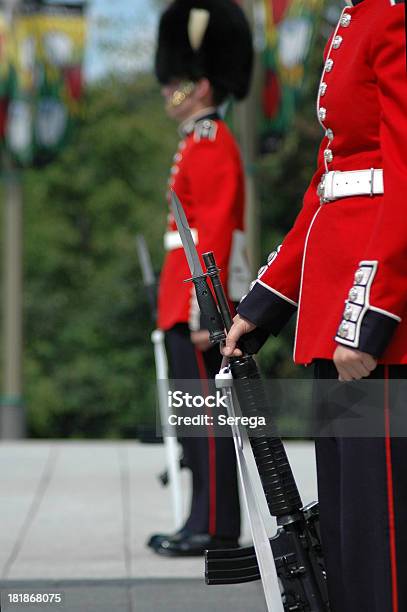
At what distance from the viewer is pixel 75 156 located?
29.3m

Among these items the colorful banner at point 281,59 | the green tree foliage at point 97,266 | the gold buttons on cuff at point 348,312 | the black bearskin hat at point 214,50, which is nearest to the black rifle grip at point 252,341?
the gold buttons on cuff at point 348,312

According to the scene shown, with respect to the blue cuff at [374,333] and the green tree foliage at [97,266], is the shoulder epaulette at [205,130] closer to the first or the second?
the blue cuff at [374,333]

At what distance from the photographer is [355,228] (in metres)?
2.81

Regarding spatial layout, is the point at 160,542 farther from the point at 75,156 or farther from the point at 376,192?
the point at 75,156

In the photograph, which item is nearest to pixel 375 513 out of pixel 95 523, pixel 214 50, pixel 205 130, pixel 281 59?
pixel 205 130

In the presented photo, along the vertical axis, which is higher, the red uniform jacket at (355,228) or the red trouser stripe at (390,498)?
the red uniform jacket at (355,228)

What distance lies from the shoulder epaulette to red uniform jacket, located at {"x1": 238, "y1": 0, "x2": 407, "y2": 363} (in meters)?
2.03

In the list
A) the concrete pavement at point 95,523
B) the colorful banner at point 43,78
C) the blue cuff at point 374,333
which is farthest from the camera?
the colorful banner at point 43,78

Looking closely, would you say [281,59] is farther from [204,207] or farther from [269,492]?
[269,492]

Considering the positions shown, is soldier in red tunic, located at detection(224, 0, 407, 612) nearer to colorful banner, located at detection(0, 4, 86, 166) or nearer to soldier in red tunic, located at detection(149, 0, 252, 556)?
soldier in red tunic, located at detection(149, 0, 252, 556)

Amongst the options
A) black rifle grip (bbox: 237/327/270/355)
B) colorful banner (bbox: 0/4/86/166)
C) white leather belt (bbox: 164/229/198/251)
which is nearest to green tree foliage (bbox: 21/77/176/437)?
colorful banner (bbox: 0/4/86/166)

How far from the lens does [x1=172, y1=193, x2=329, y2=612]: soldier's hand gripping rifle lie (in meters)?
2.98

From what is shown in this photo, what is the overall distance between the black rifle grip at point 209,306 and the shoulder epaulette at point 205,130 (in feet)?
6.84

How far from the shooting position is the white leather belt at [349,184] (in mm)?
2781
